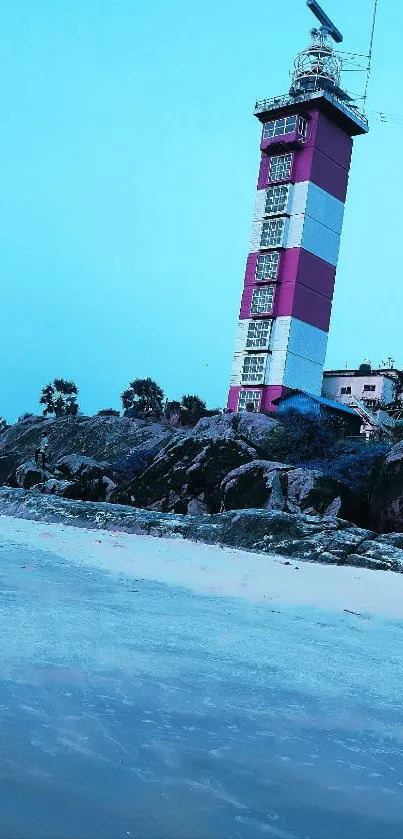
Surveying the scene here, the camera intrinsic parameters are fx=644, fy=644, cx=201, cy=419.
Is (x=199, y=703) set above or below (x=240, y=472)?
below

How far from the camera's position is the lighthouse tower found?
4262 centimetres

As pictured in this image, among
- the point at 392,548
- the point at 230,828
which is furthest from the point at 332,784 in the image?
the point at 392,548

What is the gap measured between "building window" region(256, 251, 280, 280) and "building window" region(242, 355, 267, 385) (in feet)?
18.0

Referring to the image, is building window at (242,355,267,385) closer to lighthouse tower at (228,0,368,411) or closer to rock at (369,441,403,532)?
lighthouse tower at (228,0,368,411)

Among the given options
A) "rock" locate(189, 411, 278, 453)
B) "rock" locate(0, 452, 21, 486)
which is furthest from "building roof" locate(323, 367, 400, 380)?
"rock" locate(0, 452, 21, 486)

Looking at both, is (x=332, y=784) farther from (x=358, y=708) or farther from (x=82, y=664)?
(x=82, y=664)

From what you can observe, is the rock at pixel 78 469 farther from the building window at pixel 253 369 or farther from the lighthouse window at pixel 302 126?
the lighthouse window at pixel 302 126

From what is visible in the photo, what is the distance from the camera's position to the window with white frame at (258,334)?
4322cm

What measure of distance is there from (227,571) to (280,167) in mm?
41416

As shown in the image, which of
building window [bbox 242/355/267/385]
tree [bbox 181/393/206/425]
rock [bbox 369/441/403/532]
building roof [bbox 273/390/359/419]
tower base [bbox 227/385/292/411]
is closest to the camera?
rock [bbox 369/441/403/532]

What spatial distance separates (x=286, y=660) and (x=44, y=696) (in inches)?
60.7

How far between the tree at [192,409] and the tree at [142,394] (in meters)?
6.53

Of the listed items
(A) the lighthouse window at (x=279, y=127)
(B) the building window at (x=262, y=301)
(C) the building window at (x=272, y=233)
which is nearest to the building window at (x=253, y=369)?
(B) the building window at (x=262, y=301)

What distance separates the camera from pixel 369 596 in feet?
21.9
